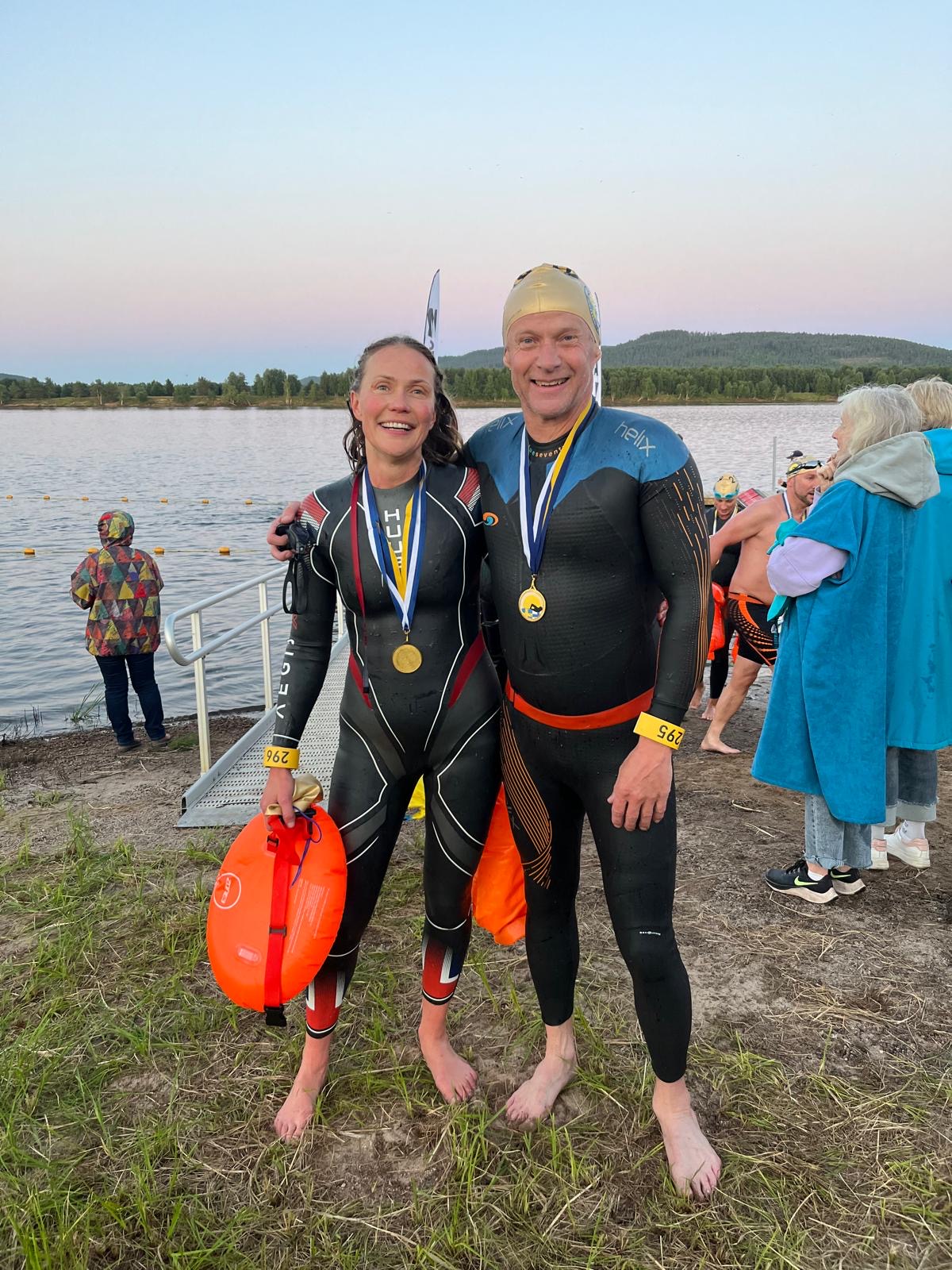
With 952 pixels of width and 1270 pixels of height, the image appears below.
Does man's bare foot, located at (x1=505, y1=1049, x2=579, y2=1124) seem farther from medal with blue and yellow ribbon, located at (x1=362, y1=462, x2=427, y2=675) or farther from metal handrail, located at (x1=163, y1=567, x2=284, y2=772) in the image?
metal handrail, located at (x1=163, y1=567, x2=284, y2=772)

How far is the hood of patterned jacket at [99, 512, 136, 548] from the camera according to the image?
7344 mm

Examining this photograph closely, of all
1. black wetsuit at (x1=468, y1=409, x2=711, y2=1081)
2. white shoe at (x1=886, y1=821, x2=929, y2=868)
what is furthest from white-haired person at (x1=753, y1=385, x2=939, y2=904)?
black wetsuit at (x1=468, y1=409, x2=711, y2=1081)

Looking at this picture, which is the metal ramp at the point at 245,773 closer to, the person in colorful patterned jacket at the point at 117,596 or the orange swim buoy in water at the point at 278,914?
the person in colorful patterned jacket at the point at 117,596

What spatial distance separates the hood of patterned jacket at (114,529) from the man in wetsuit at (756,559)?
4.92m

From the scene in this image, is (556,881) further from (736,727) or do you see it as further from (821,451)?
(821,451)

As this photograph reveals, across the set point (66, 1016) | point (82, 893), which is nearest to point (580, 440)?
point (66, 1016)

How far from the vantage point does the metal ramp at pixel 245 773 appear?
201 inches

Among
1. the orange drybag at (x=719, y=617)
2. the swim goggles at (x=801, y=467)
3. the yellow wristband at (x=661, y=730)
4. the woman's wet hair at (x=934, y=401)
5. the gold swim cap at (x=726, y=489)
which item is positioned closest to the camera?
the yellow wristband at (x=661, y=730)

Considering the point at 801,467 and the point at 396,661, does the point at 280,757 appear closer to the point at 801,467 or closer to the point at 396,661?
the point at 396,661

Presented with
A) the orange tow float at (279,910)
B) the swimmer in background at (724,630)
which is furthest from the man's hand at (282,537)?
the swimmer in background at (724,630)

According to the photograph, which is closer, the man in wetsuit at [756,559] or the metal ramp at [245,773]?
the metal ramp at [245,773]

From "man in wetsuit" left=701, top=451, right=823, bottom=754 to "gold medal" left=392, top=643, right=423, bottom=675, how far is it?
3.79 meters

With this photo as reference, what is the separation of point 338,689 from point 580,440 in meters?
5.63

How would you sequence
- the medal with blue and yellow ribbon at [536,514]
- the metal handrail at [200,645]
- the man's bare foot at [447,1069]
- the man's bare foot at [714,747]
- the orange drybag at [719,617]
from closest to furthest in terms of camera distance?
the medal with blue and yellow ribbon at [536,514] → the man's bare foot at [447,1069] → the metal handrail at [200,645] → the man's bare foot at [714,747] → the orange drybag at [719,617]
